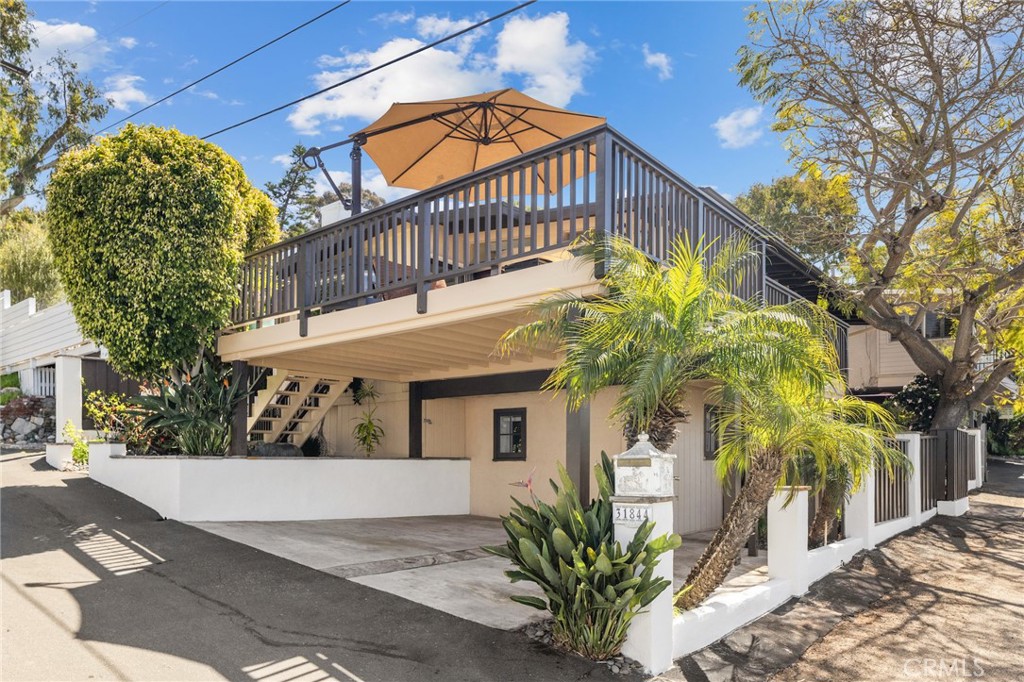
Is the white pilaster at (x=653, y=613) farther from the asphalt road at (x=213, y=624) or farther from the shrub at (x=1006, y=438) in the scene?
the shrub at (x=1006, y=438)

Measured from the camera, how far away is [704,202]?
8.38 m

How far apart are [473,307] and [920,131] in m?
7.94

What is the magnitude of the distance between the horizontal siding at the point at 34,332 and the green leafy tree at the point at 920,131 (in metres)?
13.8

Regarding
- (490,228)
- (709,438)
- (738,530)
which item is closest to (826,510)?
(738,530)

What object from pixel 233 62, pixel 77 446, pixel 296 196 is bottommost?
pixel 77 446

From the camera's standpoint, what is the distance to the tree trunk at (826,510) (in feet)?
26.0

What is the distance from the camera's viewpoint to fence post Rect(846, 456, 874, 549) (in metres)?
8.62

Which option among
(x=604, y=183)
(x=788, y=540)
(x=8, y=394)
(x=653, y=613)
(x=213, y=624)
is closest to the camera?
(x=653, y=613)

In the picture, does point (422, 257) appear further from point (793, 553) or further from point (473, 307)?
point (793, 553)

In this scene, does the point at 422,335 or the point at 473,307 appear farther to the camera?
the point at 422,335

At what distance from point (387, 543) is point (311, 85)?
6827 millimetres

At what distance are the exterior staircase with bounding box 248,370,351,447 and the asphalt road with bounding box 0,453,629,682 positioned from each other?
403cm

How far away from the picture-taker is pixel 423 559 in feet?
25.3

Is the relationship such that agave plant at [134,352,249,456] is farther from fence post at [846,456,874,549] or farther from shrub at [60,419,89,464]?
fence post at [846,456,874,549]
